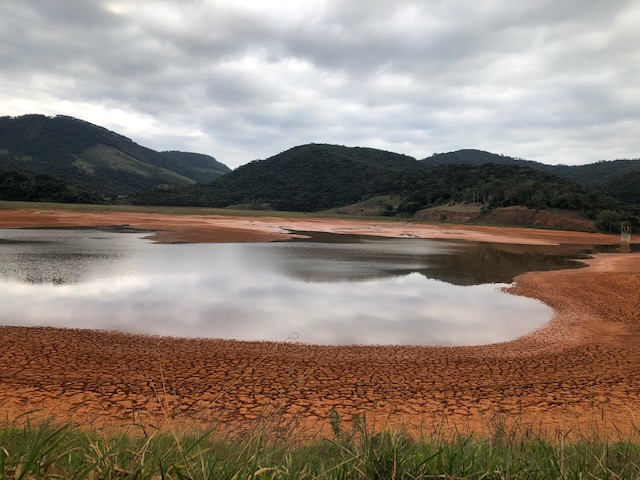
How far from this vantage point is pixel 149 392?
8.01 metres

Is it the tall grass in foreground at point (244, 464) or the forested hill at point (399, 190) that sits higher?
the forested hill at point (399, 190)

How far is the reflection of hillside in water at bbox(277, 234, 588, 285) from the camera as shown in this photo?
23203mm

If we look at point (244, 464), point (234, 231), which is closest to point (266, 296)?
point (244, 464)

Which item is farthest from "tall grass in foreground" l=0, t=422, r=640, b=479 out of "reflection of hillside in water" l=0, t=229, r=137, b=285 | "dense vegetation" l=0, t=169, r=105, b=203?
"dense vegetation" l=0, t=169, r=105, b=203

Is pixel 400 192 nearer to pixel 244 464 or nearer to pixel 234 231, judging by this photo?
pixel 234 231

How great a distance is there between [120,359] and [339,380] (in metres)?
5.00

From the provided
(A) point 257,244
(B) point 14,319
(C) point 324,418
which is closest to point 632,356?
(C) point 324,418

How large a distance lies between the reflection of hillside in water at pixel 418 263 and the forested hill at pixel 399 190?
173 ft

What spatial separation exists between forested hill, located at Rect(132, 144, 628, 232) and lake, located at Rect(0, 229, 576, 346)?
69.5 meters

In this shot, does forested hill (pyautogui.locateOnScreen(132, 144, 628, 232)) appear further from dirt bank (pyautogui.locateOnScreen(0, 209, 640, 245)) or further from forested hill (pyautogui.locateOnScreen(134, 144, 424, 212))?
A: dirt bank (pyautogui.locateOnScreen(0, 209, 640, 245))

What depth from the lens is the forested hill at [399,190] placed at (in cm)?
9409

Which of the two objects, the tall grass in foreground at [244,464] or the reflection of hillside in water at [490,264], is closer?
the tall grass in foreground at [244,464]

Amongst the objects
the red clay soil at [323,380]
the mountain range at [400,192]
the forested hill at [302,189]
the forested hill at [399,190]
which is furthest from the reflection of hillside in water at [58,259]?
the forested hill at [302,189]

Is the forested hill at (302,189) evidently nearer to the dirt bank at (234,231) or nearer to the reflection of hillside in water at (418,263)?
the dirt bank at (234,231)
